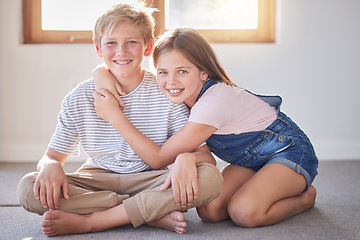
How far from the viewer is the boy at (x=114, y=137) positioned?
108 centimetres

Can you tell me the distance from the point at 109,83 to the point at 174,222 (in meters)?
0.45

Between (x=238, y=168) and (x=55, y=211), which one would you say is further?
(x=238, y=168)

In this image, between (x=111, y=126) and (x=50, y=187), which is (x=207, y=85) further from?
(x=50, y=187)

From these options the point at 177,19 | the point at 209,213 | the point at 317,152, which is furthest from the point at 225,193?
the point at 177,19

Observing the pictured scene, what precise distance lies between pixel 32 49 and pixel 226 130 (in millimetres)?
1535

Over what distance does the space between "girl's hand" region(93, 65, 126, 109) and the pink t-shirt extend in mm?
221

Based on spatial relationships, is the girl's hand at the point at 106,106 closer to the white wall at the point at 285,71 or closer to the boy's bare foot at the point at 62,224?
the boy's bare foot at the point at 62,224

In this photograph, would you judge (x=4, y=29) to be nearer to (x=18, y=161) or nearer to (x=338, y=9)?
(x=18, y=161)

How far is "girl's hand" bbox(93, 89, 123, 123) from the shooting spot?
1187 mm

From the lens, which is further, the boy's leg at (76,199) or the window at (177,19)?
A: the window at (177,19)

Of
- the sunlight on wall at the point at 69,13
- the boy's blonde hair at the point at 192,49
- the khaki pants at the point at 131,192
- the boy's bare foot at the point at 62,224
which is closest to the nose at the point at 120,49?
the boy's blonde hair at the point at 192,49

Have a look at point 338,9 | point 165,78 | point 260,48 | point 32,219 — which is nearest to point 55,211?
point 32,219

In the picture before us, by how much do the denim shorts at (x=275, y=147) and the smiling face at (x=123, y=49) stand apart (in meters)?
0.32

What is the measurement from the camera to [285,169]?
1216 mm
